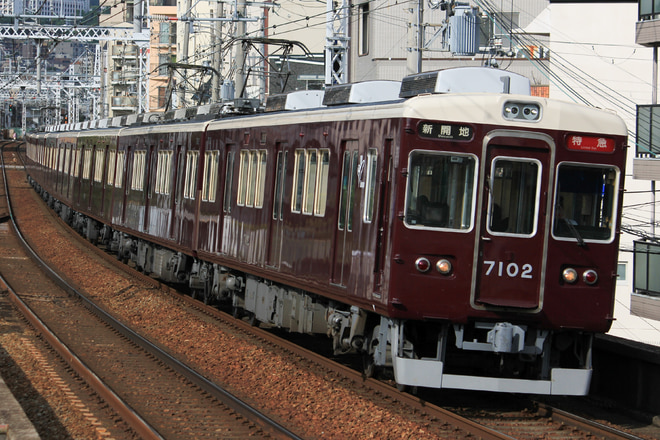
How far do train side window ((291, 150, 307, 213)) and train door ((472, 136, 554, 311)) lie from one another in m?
2.94

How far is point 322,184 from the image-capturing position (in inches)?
404

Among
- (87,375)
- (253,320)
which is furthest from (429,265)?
(253,320)

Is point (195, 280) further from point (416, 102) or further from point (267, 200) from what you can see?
point (416, 102)

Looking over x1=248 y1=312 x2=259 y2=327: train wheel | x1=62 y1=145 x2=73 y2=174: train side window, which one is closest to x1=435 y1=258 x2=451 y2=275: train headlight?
x1=248 y1=312 x2=259 y2=327: train wheel

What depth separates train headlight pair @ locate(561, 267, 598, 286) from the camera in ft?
28.1

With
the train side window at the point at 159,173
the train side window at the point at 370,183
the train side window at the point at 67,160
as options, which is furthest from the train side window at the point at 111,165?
the train side window at the point at 370,183

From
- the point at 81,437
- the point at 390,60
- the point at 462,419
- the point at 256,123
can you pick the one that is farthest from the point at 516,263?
the point at 390,60

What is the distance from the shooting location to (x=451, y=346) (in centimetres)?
898

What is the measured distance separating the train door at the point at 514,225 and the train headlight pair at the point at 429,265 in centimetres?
26

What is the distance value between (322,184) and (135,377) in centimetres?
276

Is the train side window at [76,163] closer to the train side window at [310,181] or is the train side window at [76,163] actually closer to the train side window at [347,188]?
the train side window at [310,181]

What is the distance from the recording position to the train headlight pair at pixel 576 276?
8.58m

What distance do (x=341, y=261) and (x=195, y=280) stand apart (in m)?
6.52

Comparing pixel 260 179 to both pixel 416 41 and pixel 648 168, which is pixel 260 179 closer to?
pixel 416 41
